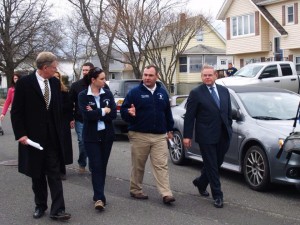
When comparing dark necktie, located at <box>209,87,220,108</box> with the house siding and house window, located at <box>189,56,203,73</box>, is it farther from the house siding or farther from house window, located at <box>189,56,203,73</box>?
the house siding

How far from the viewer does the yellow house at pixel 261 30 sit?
31.8 metres

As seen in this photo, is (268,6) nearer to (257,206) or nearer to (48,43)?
(48,43)

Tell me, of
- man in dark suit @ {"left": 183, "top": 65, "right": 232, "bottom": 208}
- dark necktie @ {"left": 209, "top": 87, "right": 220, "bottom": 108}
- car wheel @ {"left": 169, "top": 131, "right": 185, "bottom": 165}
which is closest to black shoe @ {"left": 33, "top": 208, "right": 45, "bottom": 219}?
man in dark suit @ {"left": 183, "top": 65, "right": 232, "bottom": 208}

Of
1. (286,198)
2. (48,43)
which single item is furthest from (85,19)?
(286,198)

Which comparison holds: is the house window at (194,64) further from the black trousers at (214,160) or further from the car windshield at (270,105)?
the black trousers at (214,160)

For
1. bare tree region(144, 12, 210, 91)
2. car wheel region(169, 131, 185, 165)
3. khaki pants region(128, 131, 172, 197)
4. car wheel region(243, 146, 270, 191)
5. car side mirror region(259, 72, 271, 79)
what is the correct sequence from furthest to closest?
1. bare tree region(144, 12, 210, 91)
2. car side mirror region(259, 72, 271, 79)
3. car wheel region(169, 131, 185, 165)
4. car wheel region(243, 146, 270, 191)
5. khaki pants region(128, 131, 172, 197)

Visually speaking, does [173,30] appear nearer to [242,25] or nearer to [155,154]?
[242,25]

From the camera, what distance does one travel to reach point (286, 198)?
22.8 feet

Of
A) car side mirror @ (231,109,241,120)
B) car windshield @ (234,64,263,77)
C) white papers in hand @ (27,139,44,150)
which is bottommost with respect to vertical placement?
white papers in hand @ (27,139,44,150)

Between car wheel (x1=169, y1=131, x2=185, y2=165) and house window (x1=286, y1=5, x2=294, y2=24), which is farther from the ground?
house window (x1=286, y1=5, x2=294, y2=24)

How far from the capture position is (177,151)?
378 inches

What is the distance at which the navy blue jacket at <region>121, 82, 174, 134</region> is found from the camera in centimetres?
649

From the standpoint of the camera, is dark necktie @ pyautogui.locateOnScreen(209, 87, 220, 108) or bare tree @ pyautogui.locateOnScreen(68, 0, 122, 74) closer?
dark necktie @ pyautogui.locateOnScreen(209, 87, 220, 108)

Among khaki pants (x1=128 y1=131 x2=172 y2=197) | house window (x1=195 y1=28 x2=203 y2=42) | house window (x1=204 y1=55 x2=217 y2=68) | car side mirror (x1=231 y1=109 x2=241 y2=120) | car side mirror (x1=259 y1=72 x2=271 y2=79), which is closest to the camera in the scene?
khaki pants (x1=128 y1=131 x2=172 y2=197)
